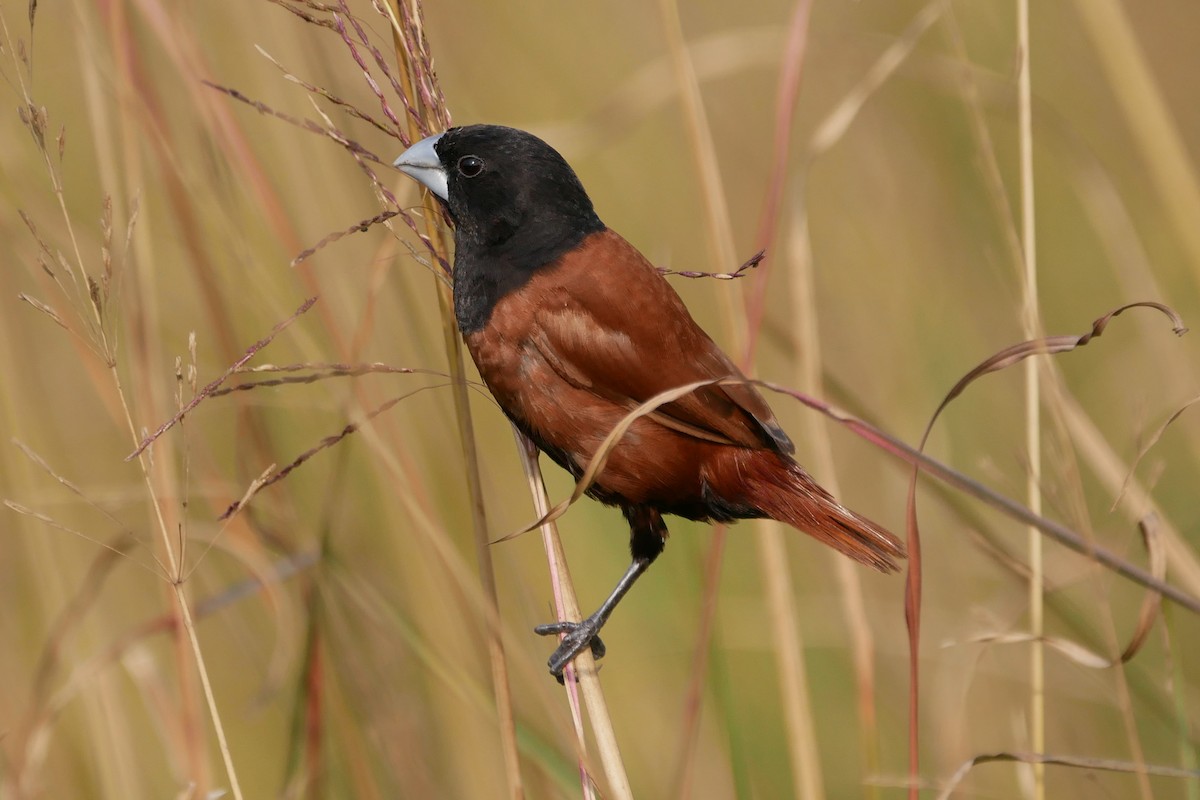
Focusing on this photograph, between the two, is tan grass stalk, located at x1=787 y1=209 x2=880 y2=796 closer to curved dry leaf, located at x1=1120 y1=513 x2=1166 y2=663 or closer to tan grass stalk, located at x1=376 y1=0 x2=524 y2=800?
curved dry leaf, located at x1=1120 y1=513 x2=1166 y2=663

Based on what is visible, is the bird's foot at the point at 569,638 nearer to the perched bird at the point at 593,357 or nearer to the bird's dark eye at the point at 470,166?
the perched bird at the point at 593,357

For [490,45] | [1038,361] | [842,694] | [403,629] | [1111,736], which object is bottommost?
[1111,736]

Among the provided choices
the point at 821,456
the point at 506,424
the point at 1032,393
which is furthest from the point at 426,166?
the point at 506,424

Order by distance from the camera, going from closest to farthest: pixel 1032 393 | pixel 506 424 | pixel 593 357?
pixel 1032 393, pixel 593 357, pixel 506 424

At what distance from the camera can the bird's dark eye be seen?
90.9 inches

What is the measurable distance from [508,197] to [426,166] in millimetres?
208

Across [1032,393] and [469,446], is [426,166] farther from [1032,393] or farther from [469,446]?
[1032,393]

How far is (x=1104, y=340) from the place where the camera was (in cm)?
361

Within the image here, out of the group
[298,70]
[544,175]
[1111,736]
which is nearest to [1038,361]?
[544,175]

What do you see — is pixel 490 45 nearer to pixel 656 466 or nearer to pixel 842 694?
pixel 656 466

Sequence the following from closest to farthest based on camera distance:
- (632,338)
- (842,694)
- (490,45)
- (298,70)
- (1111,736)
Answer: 1. (632,338)
2. (298,70)
3. (1111,736)
4. (842,694)
5. (490,45)

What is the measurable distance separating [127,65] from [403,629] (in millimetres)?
1045

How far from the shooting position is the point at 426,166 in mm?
2166

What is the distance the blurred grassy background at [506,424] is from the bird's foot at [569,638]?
0.32 feet
